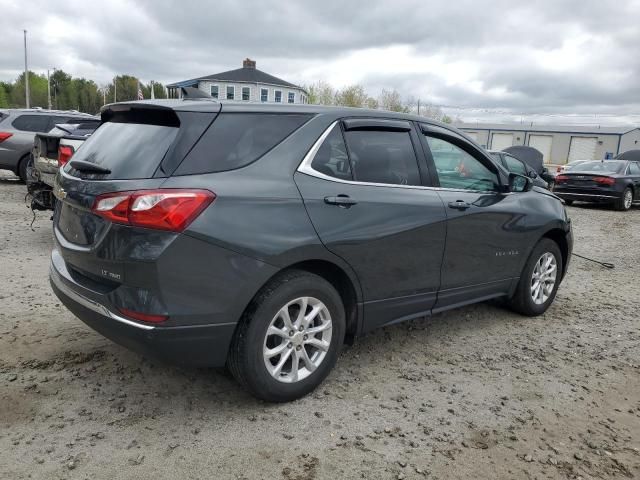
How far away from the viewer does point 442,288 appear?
161 inches

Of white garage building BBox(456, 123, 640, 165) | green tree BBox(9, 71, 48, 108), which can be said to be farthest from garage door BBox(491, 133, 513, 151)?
green tree BBox(9, 71, 48, 108)

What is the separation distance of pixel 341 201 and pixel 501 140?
72812 millimetres

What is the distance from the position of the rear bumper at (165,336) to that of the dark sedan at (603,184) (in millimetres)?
14634

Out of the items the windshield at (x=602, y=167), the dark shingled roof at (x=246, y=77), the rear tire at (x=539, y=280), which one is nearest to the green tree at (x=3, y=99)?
the dark shingled roof at (x=246, y=77)

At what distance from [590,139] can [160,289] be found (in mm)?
71759

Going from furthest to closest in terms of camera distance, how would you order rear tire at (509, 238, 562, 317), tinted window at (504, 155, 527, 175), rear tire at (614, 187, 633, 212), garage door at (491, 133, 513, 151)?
garage door at (491, 133, 513, 151)
rear tire at (614, 187, 633, 212)
tinted window at (504, 155, 527, 175)
rear tire at (509, 238, 562, 317)

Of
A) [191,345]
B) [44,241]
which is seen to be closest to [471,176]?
[191,345]

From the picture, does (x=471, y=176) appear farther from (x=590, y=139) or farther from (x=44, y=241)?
(x=590, y=139)

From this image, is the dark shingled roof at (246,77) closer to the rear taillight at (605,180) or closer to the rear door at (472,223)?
the rear taillight at (605,180)

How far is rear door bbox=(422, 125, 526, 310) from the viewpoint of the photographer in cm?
Answer: 409

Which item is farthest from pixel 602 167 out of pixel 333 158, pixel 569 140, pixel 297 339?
pixel 569 140

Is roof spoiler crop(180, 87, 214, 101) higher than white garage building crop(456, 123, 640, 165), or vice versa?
white garage building crop(456, 123, 640, 165)

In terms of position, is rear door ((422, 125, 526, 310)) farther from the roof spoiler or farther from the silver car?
the silver car

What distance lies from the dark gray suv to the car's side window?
0.12ft
